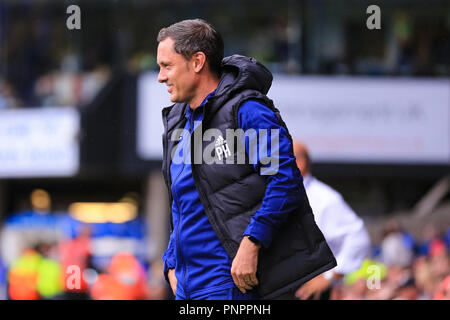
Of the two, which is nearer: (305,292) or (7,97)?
(305,292)

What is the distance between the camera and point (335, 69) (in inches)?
669

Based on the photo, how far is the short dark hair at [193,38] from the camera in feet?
11.5

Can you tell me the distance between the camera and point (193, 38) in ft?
11.5

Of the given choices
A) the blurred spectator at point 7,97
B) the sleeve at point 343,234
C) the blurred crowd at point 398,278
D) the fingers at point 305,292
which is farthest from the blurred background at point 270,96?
the fingers at point 305,292

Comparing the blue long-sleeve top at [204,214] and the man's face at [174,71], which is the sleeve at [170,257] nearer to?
the blue long-sleeve top at [204,214]

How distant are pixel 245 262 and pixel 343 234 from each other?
216 centimetres

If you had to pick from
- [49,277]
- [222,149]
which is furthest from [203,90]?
[49,277]

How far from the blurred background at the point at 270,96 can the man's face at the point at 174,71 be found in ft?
35.8

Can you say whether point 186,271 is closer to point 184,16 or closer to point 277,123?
point 277,123

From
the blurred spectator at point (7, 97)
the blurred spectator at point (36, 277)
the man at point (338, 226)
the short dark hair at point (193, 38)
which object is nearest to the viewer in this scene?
the short dark hair at point (193, 38)

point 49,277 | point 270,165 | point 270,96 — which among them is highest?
point 270,165

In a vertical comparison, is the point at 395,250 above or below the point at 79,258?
above

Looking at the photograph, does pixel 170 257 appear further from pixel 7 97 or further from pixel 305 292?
pixel 7 97

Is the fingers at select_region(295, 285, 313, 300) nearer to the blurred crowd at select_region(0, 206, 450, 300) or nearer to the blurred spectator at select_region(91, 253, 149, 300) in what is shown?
the blurred crowd at select_region(0, 206, 450, 300)
